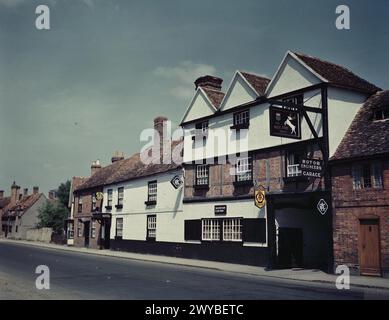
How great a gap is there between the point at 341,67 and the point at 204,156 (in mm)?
9920

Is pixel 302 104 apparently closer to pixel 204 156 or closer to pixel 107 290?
pixel 204 156

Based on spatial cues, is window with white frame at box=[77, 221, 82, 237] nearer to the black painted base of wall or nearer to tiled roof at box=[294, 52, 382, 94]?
the black painted base of wall

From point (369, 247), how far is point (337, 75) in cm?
930

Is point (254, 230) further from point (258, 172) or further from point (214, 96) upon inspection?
point (214, 96)

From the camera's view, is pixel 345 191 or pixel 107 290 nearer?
pixel 107 290

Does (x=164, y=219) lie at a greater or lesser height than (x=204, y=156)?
lesser

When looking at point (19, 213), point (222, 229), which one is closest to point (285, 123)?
point (222, 229)

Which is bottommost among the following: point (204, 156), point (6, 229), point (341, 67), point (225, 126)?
point (6, 229)

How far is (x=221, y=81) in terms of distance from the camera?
30500 millimetres

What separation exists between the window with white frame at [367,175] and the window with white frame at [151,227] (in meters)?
16.4

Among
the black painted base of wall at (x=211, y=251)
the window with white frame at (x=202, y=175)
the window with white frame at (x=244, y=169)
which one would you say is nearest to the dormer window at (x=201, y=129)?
the window with white frame at (x=202, y=175)

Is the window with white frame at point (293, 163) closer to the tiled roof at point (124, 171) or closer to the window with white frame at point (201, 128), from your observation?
the window with white frame at point (201, 128)

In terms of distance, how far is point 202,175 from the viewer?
27266 mm
